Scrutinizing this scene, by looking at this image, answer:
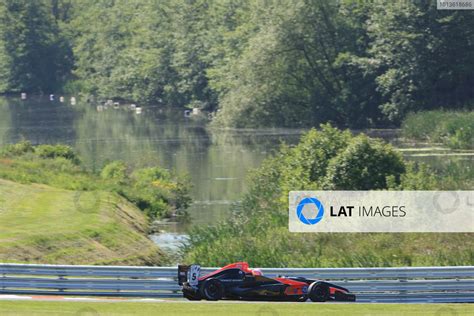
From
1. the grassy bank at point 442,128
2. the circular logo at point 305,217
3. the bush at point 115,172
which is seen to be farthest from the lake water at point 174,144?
the circular logo at point 305,217

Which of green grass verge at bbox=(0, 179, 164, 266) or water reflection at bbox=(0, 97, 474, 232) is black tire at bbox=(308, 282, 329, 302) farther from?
water reflection at bbox=(0, 97, 474, 232)

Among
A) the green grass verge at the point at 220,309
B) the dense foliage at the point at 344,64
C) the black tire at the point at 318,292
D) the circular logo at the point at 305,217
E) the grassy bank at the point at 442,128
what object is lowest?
the green grass verge at the point at 220,309

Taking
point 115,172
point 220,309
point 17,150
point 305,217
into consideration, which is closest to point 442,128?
point 115,172

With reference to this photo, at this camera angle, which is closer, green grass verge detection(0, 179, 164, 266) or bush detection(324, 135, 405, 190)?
green grass verge detection(0, 179, 164, 266)

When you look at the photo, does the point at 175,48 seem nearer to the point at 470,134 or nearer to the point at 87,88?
the point at 87,88

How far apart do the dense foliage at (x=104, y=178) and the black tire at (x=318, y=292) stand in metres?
24.9

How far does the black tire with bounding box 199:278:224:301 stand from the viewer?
24.7 metres

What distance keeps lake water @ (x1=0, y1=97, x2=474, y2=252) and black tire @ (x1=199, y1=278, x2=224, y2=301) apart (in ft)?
53.3

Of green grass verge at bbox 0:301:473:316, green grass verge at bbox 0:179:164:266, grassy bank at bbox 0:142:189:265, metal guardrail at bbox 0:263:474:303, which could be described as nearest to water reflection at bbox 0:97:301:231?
grassy bank at bbox 0:142:189:265

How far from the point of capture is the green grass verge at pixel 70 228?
111ft

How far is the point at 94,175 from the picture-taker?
2164 inches

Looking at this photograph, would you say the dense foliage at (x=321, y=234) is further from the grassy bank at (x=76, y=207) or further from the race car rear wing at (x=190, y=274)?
the race car rear wing at (x=190, y=274)

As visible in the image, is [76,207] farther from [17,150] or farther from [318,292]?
[318,292]

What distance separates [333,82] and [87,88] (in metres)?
64.3
